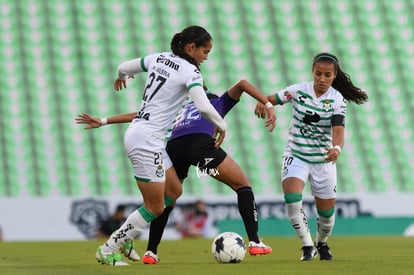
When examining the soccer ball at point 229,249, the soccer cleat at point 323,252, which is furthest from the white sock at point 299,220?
the soccer ball at point 229,249

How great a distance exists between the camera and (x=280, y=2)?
26.8 metres

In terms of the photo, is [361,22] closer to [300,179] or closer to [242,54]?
[242,54]

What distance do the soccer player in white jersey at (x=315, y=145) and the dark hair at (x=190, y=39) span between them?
112 cm

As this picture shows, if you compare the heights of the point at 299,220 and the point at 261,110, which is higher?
the point at 261,110

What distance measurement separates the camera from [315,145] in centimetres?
845

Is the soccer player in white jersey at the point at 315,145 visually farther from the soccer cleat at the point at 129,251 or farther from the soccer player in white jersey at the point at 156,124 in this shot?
the soccer cleat at the point at 129,251

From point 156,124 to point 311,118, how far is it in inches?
63.0

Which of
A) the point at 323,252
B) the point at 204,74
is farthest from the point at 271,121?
the point at 204,74

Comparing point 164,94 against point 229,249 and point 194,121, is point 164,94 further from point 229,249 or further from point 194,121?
point 229,249

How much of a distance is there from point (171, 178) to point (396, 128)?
16344 mm

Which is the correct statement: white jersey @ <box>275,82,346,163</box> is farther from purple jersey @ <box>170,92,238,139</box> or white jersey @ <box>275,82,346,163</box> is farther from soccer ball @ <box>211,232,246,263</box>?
soccer ball @ <box>211,232,246,263</box>

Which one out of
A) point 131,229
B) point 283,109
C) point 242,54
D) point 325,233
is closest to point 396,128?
point 283,109

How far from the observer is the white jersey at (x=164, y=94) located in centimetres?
741

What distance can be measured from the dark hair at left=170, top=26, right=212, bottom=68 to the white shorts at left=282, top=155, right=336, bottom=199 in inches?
56.2
